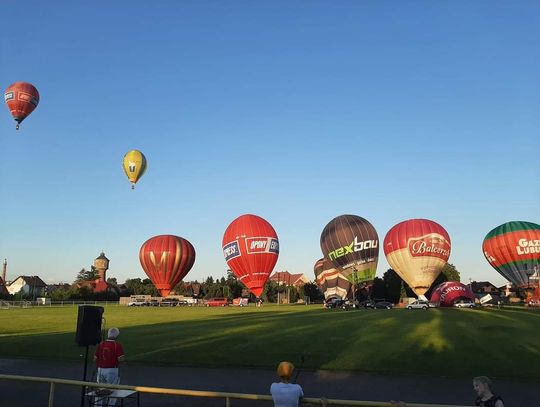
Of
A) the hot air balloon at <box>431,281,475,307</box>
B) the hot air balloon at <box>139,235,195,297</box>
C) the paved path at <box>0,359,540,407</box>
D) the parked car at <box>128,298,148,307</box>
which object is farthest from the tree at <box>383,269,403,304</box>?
the paved path at <box>0,359,540,407</box>

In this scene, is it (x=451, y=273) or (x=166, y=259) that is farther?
(x=451, y=273)

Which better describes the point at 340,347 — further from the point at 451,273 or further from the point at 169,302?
the point at 451,273

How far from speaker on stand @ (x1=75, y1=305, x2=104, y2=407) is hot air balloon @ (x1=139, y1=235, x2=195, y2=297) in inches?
2774

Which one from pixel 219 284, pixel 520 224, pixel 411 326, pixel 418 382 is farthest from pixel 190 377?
pixel 219 284

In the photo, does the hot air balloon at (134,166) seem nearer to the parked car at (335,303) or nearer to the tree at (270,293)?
the parked car at (335,303)

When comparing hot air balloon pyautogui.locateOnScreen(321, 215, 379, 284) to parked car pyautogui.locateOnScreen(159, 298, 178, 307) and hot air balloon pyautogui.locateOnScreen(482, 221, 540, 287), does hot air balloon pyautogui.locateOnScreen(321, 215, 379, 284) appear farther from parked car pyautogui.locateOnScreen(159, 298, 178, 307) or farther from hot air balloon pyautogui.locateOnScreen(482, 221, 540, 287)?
parked car pyautogui.locateOnScreen(159, 298, 178, 307)

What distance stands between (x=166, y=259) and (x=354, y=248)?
3182 centimetres

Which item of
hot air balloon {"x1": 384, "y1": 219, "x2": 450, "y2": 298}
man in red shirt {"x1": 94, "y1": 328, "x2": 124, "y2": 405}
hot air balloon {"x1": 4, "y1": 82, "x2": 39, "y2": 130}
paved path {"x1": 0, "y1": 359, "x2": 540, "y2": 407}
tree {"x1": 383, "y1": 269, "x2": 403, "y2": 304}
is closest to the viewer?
man in red shirt {"x1": 94, "y1": 328, "x2": 124, "y2": 405}

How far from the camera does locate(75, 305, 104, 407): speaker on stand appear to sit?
10.7 meters

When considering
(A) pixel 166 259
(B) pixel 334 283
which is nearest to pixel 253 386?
(B) pixel 334 283

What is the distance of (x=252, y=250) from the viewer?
68125 millimetres

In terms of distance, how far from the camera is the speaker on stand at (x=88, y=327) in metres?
10.7

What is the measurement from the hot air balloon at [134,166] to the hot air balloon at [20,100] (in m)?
16.9

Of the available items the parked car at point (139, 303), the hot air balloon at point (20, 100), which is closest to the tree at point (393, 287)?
the parked car at point (139, 303)
